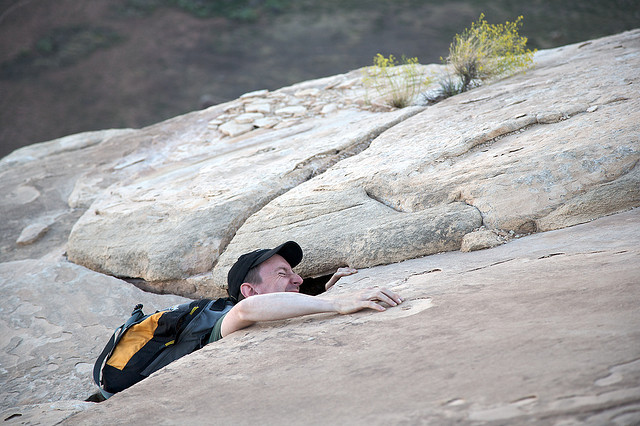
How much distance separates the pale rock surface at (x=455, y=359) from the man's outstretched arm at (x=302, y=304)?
0.14ft

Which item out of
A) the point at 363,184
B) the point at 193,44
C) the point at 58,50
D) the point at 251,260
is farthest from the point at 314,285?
Result: the point at 193,44

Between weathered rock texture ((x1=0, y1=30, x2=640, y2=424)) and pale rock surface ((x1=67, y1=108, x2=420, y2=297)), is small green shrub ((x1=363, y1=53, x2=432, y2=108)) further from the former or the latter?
pale rock surface ((x1=67, y1=108, x2=420, y2=297))

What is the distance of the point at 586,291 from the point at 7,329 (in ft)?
10.4

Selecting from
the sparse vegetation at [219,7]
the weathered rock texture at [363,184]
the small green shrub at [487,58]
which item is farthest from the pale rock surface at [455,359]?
the sparse vegetation at [219,7]

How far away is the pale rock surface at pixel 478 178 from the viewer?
2.56 m

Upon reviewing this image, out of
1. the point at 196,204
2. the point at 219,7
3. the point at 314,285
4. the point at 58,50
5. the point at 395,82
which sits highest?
the point at 219,7

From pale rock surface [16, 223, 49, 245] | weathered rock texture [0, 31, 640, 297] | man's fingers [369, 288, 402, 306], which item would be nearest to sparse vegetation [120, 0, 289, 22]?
weathered rock texture [0, 31, 640, 297]

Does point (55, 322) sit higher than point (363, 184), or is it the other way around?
point (363, 184)

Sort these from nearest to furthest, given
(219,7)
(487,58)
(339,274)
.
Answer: (339,274)
(487,58)
(219,7)

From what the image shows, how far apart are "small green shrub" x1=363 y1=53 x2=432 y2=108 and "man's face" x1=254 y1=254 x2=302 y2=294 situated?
2.77 m

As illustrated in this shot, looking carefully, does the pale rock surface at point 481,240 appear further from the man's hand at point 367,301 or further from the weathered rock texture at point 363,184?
the man's hand at point 367,301

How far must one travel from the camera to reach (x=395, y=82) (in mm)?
5121

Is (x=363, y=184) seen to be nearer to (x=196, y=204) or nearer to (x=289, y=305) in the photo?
(x=196, y=204)

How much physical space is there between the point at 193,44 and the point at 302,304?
55.7ft
